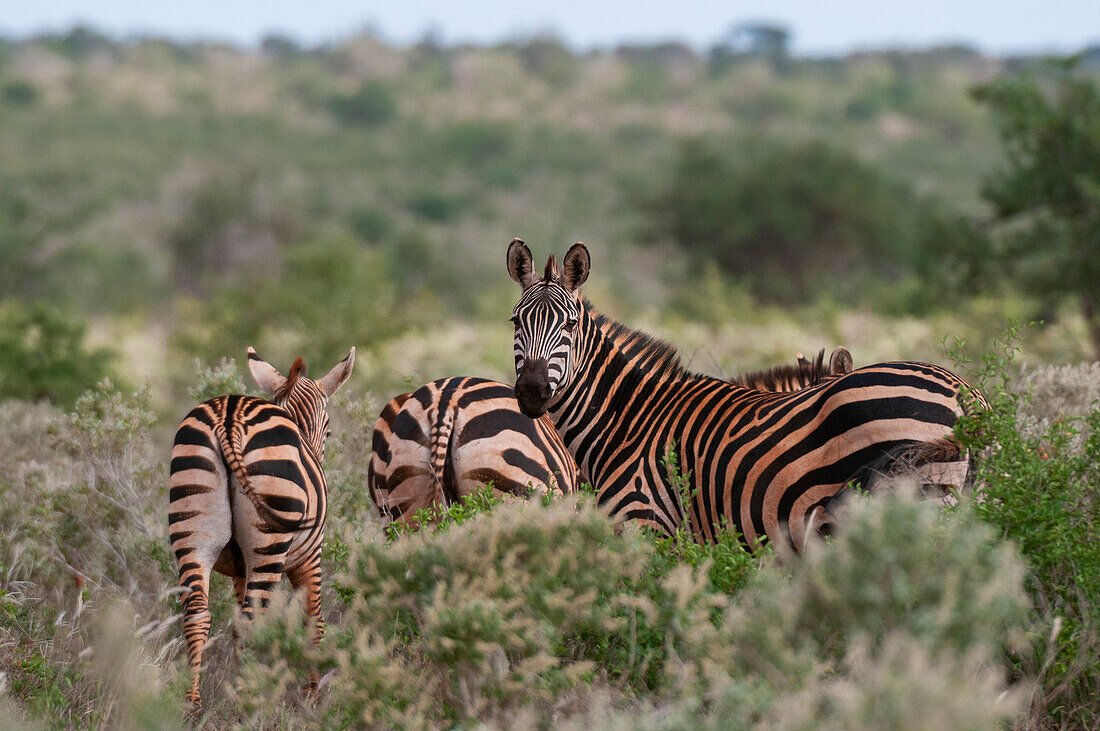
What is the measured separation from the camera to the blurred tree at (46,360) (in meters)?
11.9

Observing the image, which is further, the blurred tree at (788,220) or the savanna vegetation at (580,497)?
the blurred tree at (788,220)

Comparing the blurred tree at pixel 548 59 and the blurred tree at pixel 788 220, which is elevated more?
the blurred tree at pixel 548 59

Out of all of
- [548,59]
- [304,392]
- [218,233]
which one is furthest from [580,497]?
[548,59]

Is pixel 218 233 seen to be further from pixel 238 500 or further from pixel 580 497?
pixel 580 497

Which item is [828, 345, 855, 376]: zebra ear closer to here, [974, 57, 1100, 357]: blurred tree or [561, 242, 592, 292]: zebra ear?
[561, 242, 592, 292]: zebra ear

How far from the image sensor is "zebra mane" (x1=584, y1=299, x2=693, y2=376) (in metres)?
5.58

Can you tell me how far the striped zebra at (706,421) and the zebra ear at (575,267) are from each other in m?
0.01

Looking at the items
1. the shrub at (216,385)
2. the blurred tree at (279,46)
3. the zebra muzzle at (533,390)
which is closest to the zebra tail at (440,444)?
the zebra muzzle at (533,390)

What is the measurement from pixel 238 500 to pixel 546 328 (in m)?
1.72

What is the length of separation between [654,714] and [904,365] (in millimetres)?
2205

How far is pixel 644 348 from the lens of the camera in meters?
5.66

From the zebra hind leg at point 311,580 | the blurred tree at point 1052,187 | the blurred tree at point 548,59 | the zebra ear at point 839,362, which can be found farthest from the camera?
the blurred tree at point 548,59

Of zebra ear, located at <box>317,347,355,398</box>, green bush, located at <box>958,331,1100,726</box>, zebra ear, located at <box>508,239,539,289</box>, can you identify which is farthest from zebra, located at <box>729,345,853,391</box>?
zebra ear, located at <box>317,347,355,398</box>

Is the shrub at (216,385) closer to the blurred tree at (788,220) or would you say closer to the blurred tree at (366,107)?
the blurred tree at (788,220)
